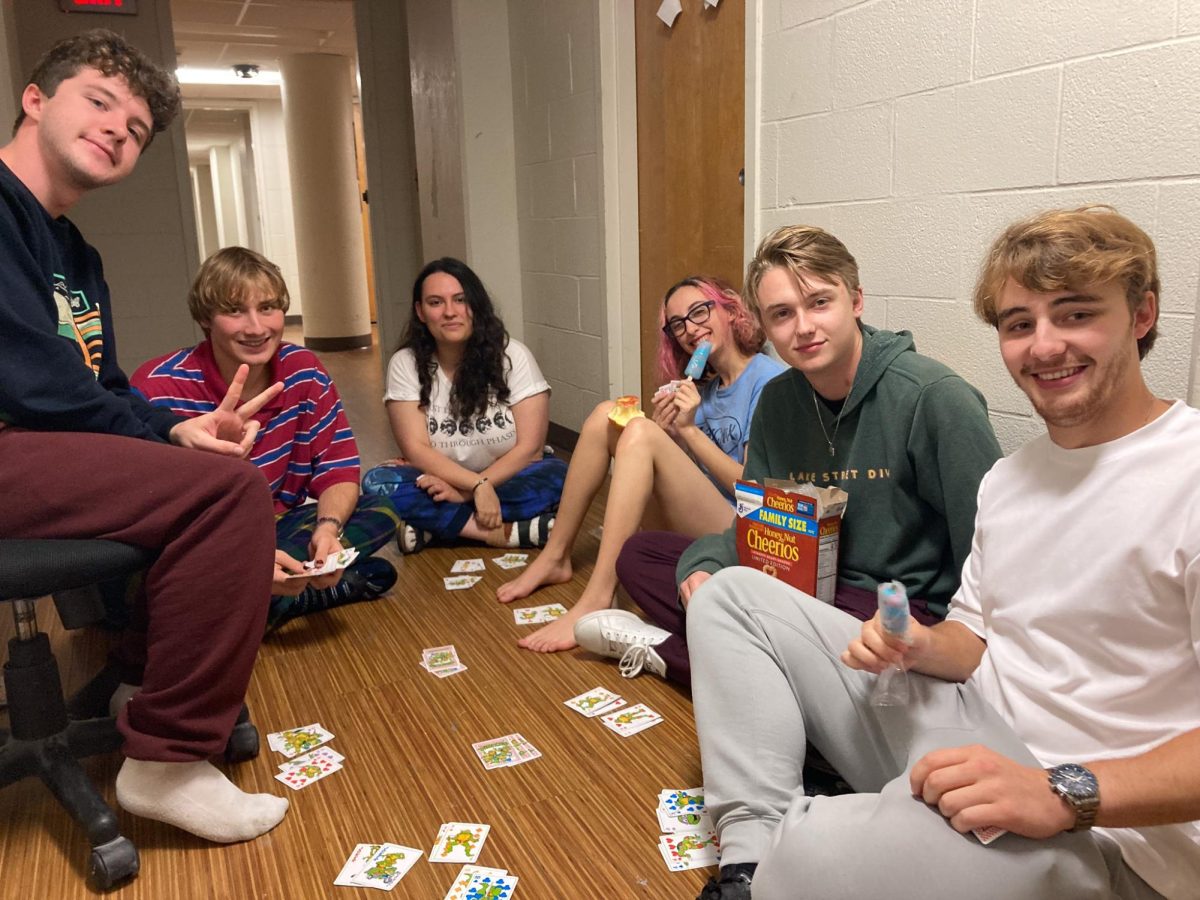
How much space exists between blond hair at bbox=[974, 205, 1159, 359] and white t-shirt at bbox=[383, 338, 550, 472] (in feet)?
6.87

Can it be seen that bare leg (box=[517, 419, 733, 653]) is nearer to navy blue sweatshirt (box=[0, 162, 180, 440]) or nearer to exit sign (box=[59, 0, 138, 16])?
navy blue sweatshirt (box=[0, 162, 180, 440])

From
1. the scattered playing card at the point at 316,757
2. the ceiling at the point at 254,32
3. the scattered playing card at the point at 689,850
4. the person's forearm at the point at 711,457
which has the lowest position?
the scattered playing card at the point at 316,757

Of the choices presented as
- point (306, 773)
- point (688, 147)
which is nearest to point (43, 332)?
point (306, 773)

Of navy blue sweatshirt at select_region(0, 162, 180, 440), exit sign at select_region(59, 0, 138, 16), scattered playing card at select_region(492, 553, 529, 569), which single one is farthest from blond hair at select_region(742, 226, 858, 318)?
exit sign at select_region(59, 0, 138, 16)

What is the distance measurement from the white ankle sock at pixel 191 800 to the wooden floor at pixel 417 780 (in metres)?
0.04

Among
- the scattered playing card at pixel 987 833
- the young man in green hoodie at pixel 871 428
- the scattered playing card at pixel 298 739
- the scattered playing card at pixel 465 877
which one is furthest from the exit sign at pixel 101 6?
the scattered playing card at pixel 987 833

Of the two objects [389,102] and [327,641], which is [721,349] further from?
[389,102]

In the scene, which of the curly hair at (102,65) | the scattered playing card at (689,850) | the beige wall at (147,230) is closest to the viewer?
the scattered playing card at (689,850)

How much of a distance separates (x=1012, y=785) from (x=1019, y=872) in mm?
95

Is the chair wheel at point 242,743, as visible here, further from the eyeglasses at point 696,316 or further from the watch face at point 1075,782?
the watch face at point 1075,782

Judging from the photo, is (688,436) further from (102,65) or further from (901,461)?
(102,65)

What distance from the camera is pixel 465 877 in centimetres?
140

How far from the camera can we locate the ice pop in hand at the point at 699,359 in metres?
2.20

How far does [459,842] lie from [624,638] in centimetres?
68
